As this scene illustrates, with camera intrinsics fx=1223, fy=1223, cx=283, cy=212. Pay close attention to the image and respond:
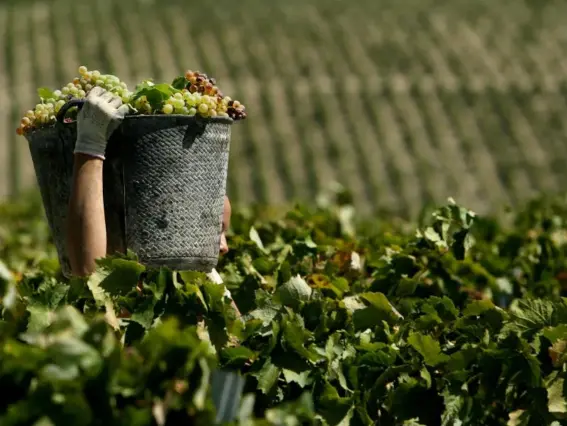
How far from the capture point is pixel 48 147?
3.38m

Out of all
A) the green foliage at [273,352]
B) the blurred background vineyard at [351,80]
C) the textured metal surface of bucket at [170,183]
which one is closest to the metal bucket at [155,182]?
the textured metal surface of bucket at [170,183]

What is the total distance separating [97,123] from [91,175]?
0.46 feet

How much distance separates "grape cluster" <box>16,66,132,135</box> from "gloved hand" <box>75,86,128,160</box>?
114 mm

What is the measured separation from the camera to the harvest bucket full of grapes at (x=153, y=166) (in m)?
3.26

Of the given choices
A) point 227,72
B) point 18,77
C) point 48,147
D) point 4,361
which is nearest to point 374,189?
point 227,72

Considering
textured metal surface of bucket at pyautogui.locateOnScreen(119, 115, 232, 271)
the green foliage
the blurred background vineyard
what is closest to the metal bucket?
textured metal surface of bucket at pyautogui.locateOnScreen(119, 115, 232, 271)

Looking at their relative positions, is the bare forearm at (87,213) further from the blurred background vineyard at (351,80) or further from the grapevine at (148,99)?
the blurred background vineyard at (351,80)

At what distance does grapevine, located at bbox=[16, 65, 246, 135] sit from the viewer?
10.8 feet

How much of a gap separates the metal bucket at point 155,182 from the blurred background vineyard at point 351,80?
1096cm

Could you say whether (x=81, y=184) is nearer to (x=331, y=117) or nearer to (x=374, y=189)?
(x=374, y=189)

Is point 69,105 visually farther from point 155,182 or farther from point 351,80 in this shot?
point 351,80

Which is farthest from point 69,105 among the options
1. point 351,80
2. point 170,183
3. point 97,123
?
point 351,80

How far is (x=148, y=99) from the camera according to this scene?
3.33 metres

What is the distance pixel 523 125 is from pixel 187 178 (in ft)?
47.4
